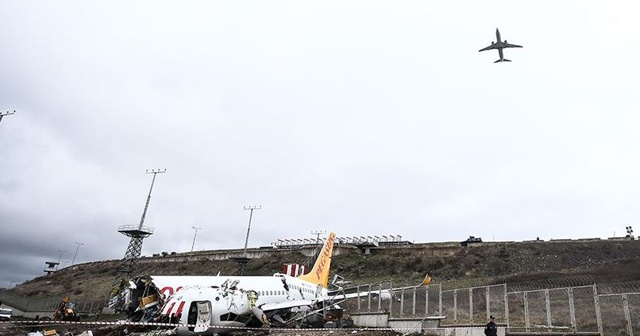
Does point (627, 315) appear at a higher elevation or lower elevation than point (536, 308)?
lower

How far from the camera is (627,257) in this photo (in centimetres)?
6062

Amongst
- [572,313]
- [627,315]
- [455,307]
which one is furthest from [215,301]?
[627,315]

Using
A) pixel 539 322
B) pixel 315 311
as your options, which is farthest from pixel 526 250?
pixel 539 322

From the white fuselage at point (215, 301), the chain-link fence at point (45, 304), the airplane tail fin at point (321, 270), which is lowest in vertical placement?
the chain-link fence at point (45, 304)

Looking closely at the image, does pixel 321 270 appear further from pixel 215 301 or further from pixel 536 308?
pixel 536 308

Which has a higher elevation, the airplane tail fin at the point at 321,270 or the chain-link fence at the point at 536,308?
the airplane tail fin at the point at 321,270

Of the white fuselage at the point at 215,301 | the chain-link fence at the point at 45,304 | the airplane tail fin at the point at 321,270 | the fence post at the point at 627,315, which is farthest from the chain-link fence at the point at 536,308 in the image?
the chain-link fence at the point at 45,304

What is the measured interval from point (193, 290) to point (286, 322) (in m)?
7.28

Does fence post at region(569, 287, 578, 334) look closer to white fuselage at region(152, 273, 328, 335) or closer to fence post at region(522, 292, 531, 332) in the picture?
fence post at region(522, 292, 531, 332)

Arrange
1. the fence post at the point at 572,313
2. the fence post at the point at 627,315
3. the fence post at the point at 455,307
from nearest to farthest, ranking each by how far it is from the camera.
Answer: the fence post at the point at 627,315
the fence post at the point at 572,313
the fence post at the point at 455,307

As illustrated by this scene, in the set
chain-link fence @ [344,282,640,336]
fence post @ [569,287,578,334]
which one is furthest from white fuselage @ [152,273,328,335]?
fence post @ [569,287,578,334]

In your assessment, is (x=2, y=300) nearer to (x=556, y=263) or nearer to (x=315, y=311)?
(x=315, y=311)

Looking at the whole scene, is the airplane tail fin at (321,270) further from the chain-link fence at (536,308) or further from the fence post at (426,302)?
the fence post at (426,302)

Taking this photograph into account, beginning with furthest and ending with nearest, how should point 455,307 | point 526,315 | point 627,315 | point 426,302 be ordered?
point 426,302
point 455,307
point 526,315
point 627,315
